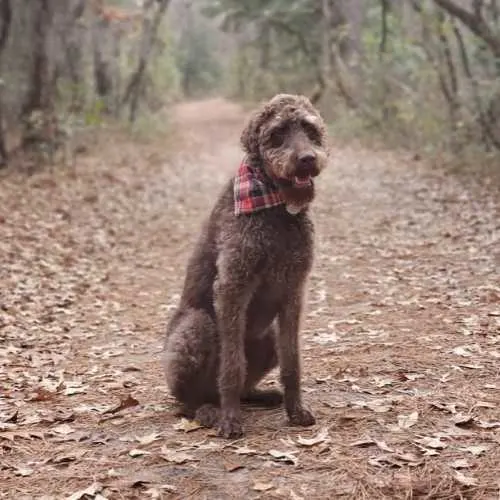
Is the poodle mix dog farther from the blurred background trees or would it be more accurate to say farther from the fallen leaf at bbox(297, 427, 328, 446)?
the blurred background trees

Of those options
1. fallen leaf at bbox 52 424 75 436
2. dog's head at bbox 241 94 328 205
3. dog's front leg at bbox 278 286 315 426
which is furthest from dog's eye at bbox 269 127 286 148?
fallen leaf at bbox 52 424 75 436

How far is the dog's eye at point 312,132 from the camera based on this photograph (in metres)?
4.09

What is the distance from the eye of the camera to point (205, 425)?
4520mm

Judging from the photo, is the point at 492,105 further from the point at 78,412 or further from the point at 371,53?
the point at 78,412

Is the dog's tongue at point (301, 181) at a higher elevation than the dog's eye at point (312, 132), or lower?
lower

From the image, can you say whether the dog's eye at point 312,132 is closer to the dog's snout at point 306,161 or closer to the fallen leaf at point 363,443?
the dog's snout at point 306,161

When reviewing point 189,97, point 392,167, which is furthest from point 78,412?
point 189,97

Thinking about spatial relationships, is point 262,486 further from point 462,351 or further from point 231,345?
point 462,351

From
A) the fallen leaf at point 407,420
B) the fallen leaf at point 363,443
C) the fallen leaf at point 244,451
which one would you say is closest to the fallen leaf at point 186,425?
the fallen leaf at point 244,451

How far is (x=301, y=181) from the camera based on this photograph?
13.2 ft

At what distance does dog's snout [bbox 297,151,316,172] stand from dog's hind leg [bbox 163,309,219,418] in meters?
1.18

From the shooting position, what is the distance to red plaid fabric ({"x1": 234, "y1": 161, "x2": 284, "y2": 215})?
4219 millimetres

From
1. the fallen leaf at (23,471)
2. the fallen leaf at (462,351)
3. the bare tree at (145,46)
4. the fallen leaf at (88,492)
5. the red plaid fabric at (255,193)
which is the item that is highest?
the bare tree at (145,46)

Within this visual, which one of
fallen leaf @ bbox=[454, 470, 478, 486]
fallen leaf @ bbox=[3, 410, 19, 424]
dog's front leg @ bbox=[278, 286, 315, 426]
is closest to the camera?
fallen leaf @ bbox=[454, 470, 478, 486]
